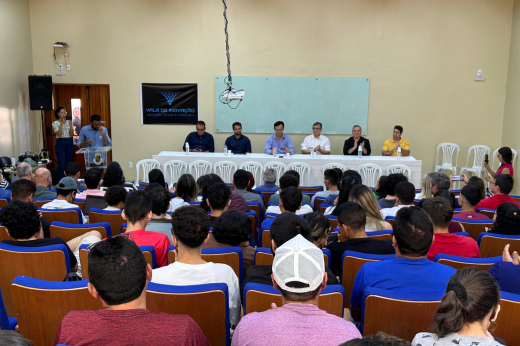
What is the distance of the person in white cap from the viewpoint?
1481mm

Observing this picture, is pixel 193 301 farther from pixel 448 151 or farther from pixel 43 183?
pixel 448 151

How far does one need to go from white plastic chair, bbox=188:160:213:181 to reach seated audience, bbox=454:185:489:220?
4451mm

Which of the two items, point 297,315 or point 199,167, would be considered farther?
point 199,167

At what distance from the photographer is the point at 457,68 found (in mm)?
8828

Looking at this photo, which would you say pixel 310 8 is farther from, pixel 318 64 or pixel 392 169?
pixel 392 169

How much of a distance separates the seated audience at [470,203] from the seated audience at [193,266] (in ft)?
8.32

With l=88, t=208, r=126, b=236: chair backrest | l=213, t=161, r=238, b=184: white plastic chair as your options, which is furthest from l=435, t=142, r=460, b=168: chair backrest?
l=88, t=208, r=126, b=236: chair backrest

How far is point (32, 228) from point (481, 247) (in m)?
3.05

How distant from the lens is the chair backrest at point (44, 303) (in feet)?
→ 6.21

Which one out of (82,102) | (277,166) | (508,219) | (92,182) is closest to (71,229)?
(92,182)

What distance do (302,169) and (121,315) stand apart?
6.17 metres

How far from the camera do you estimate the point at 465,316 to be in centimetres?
157

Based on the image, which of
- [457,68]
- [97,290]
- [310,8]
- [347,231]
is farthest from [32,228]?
[457,68]

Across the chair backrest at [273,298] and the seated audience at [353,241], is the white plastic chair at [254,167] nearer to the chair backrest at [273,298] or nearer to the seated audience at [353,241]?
the seated audience at [353,241]
